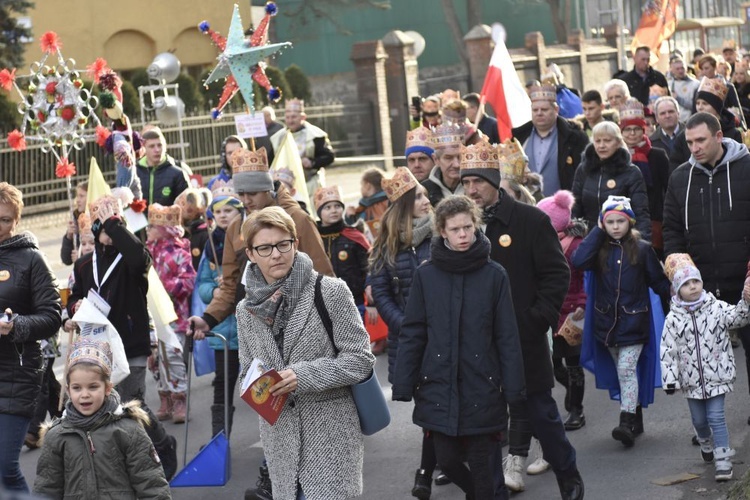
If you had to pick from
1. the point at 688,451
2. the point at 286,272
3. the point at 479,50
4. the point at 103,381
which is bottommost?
the point at 688,451

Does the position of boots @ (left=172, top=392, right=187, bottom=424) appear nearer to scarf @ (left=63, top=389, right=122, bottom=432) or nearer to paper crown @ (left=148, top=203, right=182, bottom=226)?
paper crown @ (left=148, top=203, right=182, bottom=226)

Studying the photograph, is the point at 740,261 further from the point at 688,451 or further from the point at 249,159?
the point at 249,159

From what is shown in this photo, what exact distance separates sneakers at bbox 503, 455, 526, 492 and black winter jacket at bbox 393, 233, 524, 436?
1443 millimetres

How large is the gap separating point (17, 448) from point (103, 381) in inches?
53.9

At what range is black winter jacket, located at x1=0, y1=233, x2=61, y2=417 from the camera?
22.6 ft

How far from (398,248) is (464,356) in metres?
1.78

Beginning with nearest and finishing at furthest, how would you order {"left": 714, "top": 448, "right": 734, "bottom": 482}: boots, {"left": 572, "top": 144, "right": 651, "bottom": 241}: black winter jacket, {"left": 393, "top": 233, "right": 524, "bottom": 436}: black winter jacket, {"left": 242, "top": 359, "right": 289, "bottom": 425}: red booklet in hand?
{"left": 242, "top": 359, "right": 289, "bottom": 425}: red booklet in hand, {"left": 393, "top": 233, "right": 524, "bottom": 436}: black winter jacket, {"left": 714, "top": 448, "right": 734, "bottom": 482}: boots, {"left": 572, "top": 144, "right": 651, "bottom": 241}: black winter jacket

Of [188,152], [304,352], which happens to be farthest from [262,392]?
[188,152]

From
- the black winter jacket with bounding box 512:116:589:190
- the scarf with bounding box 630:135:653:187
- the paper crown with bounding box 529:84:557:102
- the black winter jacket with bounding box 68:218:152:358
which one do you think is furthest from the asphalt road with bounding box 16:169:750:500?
the paper crown with bounding box 529:84:557:102

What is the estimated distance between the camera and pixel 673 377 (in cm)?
761

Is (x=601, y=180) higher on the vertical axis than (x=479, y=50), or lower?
lower

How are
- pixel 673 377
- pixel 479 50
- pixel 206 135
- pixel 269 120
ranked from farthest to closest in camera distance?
pixel 479 50 < pixel 206 135 < pixel 269 120 < pixel 673 377

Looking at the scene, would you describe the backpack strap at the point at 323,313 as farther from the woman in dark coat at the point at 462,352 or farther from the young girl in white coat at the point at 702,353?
the young girl in white coat at the point at 702,353

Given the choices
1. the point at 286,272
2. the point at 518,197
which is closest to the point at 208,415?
the point at 518,197
